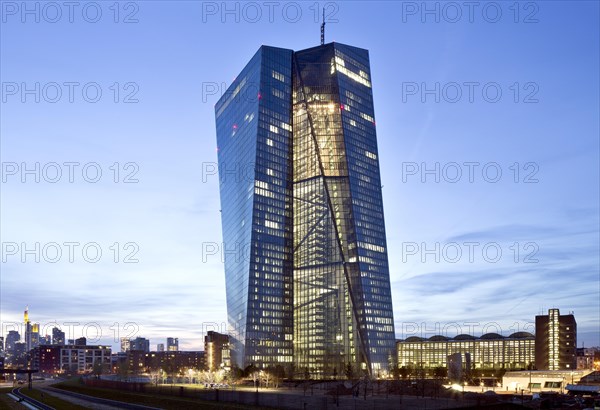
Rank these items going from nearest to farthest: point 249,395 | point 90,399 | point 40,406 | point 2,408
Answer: point 249,395, point 2,408, point 40,406, point 90,399

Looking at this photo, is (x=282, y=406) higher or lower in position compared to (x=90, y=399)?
higher

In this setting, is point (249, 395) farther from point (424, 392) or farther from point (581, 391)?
point (581, 391)

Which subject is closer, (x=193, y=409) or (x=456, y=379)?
(x=193, y=409)

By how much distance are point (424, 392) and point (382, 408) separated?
99.1 feet

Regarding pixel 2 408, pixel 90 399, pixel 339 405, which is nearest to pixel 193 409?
pixel 339 405

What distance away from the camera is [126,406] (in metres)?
114

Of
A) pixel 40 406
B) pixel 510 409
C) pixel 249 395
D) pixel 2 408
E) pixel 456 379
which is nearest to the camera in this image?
pixel 510 409

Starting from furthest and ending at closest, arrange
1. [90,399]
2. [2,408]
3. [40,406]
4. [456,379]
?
[456,379] < [90,399] < [40,406] < [2,408]

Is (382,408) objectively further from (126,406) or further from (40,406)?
(40,406)

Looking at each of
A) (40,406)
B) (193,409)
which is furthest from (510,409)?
(40,406)

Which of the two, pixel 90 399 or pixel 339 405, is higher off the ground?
pixel 339 405

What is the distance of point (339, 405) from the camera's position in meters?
93.1

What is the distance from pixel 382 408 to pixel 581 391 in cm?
5862

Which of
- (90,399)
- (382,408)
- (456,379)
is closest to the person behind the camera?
(382,408)
